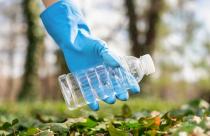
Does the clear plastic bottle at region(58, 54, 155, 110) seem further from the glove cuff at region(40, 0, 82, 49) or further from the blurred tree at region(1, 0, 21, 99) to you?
the blurred tree at region(1, 0, 21, 99)

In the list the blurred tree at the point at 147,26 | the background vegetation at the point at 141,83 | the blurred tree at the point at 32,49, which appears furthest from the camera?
the blurred tree at the point at 147,26

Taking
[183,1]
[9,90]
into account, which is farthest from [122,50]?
[9,90]

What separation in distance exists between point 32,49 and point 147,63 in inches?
651

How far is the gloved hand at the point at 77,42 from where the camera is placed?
2.73 meters

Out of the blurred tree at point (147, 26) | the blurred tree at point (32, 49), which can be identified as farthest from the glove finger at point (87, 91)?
the blurred tree at point (147, 26)

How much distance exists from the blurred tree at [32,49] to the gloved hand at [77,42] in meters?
15.1

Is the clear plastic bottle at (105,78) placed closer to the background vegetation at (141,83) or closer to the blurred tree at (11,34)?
the background vegetation at (141,83)

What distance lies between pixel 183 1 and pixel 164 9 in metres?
4.83

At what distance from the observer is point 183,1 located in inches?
985

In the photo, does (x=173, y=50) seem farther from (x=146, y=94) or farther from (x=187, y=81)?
(x=146, y=94)

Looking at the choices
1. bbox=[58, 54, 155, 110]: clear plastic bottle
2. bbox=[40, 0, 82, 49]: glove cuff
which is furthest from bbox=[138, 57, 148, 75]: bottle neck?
bbox=[40, 0, 82, 49]: glove cuff

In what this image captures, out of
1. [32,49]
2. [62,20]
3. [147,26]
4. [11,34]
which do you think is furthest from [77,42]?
[11,34]

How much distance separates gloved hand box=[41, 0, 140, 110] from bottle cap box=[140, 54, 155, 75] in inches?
4.2

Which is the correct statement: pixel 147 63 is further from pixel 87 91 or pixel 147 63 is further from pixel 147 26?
pixel 147 26
